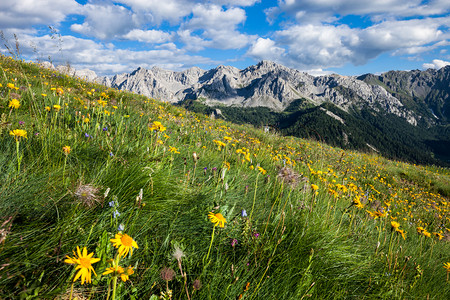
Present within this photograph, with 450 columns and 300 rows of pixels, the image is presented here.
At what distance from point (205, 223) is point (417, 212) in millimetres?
8312

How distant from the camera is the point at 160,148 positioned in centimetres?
350

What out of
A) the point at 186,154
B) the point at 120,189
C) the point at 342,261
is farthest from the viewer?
the point at 186,154

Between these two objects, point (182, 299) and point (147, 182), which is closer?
point (182, 299)

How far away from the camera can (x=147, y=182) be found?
88.5 inches

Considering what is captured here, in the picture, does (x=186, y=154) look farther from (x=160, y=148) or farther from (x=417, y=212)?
(x=417, y=212)

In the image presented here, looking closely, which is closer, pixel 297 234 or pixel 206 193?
pixel 297 234

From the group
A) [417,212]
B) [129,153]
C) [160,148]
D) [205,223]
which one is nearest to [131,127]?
Answer: [160,148]

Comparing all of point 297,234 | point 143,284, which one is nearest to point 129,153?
point 143,284

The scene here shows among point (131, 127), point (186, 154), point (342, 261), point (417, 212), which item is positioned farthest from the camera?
point (417, 212)

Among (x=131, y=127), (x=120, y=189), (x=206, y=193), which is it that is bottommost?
(x=206, y=193)

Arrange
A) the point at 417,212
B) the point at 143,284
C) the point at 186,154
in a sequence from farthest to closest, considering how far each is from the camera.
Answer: the point at 417,212
the point at 186,154
the point at 143,284

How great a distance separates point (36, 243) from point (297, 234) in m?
2.17

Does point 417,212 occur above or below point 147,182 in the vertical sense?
below

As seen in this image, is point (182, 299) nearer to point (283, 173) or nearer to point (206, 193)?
point (206, 193)
